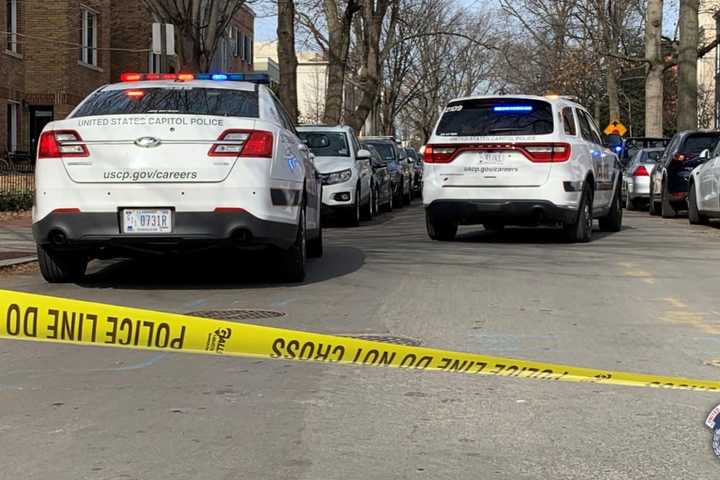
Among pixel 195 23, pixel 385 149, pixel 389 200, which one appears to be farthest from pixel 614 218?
pixel 385 149

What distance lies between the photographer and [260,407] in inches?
195

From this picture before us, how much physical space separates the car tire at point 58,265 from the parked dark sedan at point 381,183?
10.6 m

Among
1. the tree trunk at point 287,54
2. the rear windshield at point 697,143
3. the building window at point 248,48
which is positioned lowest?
the rear windshield at point 697,143

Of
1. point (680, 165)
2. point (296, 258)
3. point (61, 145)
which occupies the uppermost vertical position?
point (680, 165)

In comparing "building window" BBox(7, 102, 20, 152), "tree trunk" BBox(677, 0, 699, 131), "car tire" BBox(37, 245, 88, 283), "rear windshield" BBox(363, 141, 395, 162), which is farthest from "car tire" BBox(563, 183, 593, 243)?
"building window" BBox(7, 102, 20, 152)

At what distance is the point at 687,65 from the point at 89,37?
19.0 meters

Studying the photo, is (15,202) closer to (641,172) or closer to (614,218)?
(614,218)

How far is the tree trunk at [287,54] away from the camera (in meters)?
25.1

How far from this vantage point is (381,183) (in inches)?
818

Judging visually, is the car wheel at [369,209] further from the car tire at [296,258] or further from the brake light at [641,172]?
the car tire at [296,258]

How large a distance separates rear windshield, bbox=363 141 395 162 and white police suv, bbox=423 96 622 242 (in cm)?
1176

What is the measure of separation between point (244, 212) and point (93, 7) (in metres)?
27.6

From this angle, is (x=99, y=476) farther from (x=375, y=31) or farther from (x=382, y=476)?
(x=375, y=31)

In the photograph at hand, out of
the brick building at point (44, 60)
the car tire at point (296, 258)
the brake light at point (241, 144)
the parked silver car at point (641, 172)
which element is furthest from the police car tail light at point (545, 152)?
the brick building at point (44, 60)
